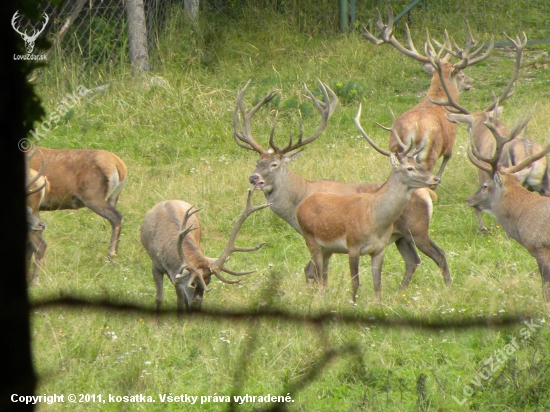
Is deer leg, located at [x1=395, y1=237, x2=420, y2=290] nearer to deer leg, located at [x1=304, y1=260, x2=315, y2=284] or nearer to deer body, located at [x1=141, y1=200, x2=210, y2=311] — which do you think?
deer leg, located at [x1=304, y1=260, x2=315, y2=284]

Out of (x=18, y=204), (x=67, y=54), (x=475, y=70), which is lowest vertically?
(x=475, y=70)

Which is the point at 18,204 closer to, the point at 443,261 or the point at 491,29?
the point at 443,261

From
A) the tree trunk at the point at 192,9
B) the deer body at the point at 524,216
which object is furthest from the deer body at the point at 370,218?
the tree trunk at the point at 192,9

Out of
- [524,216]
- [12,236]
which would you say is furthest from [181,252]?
[12,236]

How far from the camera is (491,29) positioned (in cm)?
1440

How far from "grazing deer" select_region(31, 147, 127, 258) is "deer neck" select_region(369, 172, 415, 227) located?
275cm

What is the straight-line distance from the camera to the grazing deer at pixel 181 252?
549 centimetres

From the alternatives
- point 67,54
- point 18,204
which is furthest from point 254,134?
point 18,204

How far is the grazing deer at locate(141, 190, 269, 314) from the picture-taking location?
5.49 metres

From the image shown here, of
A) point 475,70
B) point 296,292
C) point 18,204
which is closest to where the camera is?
point 18,204

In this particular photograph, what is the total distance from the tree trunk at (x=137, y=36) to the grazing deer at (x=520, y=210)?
6.63m

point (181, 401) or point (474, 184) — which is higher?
point (181, 401)

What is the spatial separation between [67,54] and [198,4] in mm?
2682

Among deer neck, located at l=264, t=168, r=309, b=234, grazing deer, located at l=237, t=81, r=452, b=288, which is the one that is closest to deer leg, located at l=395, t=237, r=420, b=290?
grazing deer, located at l=237, t=81, r=452, b=288
